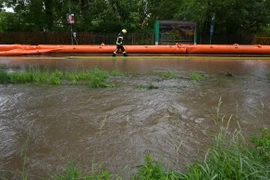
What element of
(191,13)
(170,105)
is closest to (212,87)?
(170,105)

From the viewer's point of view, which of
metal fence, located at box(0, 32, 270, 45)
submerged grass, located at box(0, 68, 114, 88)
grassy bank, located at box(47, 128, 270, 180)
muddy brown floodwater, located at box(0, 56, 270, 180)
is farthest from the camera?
metal fence, located at box(0, 32, 270, 45)

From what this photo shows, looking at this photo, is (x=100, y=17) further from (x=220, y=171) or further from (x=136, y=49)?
(x=220, y=171)

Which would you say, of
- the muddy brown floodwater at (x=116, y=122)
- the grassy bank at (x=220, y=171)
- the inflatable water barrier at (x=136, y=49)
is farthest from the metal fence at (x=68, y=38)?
the grassy bank at (x=220, y=171)

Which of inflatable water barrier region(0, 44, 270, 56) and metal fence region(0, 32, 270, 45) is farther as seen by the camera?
metal fence region(0, 32, 270, 45)

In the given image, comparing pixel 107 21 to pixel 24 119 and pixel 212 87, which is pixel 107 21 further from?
pixel 24 119

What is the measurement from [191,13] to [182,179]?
19737 mm

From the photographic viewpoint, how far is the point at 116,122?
511cm

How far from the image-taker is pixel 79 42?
2284cm

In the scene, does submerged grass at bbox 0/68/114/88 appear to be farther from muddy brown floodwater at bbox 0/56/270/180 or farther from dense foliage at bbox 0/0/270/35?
dense foliage at bbox 0/0/270/35

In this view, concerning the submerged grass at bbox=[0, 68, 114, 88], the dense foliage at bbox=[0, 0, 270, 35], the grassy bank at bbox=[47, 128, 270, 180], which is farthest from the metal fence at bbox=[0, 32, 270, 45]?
the grassy bank at bbox=[47, 128, 270, 180]

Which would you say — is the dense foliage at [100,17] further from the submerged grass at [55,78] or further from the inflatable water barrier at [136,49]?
the submerged grass at [55,78]

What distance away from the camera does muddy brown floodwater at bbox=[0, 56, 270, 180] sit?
12.2 feet

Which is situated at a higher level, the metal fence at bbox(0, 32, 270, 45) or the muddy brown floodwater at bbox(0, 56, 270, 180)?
the metal fence at bbox(0, 32, 270, 45)

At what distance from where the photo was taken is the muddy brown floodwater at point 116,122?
Answer: 372 centimetres
